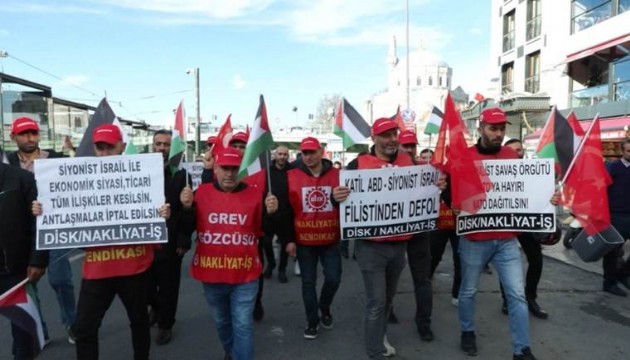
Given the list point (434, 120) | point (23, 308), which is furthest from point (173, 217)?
point (434, 120)

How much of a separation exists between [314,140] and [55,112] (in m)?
10.4

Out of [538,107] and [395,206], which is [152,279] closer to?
[395,206]

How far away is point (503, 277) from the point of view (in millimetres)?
4164

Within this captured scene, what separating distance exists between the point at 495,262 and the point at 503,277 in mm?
151

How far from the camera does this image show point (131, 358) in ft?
14.0

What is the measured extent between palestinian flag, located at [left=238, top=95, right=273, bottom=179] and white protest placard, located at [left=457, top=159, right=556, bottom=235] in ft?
5.57

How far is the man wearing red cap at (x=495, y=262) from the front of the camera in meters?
4.04

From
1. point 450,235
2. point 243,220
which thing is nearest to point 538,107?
point 450,235

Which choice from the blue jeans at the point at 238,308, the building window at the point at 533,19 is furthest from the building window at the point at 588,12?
the blue jeans at the point at 238,308

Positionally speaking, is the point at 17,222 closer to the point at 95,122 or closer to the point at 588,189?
the point at 95,122

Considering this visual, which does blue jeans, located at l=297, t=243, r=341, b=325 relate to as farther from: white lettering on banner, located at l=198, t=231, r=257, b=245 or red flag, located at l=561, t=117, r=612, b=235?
red flag, located at l=561, t=117, r=612, b=235

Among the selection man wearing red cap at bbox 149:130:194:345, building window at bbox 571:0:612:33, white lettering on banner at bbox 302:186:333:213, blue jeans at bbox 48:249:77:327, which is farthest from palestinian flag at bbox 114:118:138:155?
building window at bbox 571:0:612:33

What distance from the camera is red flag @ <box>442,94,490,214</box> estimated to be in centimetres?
419

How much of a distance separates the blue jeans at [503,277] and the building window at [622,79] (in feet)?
49.0
